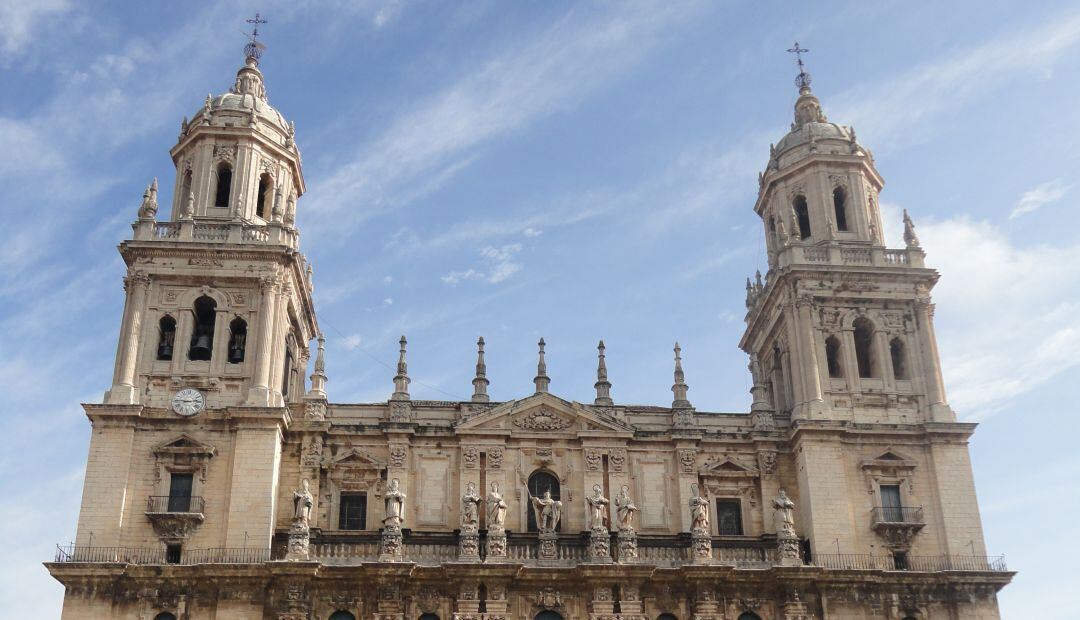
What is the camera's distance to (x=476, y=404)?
36.7 m

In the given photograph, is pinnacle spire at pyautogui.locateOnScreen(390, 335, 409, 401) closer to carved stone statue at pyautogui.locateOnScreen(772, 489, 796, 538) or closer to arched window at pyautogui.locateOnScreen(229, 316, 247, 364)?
arched window at pyautogui.locateOnScreen(229, 316, 247, 364)

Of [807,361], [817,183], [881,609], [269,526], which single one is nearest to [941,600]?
[881,609]

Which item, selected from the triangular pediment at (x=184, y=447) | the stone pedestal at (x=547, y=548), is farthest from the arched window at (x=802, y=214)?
the triangular pediment at (x=184, y=447)

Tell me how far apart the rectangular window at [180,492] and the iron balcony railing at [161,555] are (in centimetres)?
131

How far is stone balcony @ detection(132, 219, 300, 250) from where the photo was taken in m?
36.8

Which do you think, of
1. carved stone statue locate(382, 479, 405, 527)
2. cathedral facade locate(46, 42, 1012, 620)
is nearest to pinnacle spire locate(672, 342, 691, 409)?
cathedral facade locate(46, 42, 1012, 620)

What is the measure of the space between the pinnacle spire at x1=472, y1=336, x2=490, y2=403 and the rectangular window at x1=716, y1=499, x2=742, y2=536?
26.7ft

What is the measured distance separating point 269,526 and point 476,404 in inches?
298

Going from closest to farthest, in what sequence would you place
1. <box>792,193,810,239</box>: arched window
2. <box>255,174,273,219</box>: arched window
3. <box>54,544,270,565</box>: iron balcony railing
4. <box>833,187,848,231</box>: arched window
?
1. <box>54,544,270,565</box>: iron balcony railing
2. <box>255,174,273,219</box>: arched window
3. <box>833,187,848,231</box>: arched window
4. <box>792,193,810,239</box>: arched window

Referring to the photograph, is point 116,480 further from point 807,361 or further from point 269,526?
point 807,361

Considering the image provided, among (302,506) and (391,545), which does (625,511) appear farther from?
(302,506)

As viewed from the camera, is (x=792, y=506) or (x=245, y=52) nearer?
(x=792, y=506)

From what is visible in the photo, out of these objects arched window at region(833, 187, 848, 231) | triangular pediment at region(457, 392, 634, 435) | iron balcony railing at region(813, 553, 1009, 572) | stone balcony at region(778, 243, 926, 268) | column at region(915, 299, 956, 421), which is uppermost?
arched window at region(833, 187, 848, 231)

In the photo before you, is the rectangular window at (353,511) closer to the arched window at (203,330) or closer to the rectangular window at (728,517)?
the arched window at (203,330)
